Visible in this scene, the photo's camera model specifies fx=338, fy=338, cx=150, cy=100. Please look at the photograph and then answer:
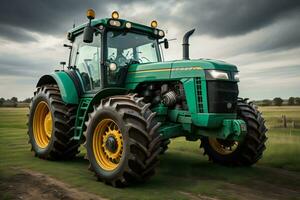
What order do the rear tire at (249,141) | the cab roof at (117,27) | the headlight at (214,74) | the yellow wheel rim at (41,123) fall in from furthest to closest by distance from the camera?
the yellow wheel rim at (41,123) → the cab roof at (117,27) → the rear tire at (249,141) → the headlight at (214,74)

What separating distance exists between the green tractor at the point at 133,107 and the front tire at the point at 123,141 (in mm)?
15

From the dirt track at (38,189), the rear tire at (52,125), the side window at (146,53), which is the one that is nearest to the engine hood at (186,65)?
the side window at (146,53)

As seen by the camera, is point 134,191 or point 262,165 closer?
point 134,191

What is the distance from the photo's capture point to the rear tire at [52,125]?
7.13m

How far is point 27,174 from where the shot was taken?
604 centimetres

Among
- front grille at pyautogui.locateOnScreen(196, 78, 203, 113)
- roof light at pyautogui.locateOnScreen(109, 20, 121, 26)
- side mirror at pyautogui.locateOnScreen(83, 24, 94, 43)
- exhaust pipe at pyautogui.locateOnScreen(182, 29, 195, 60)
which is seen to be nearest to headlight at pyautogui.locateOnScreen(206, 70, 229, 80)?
front grille at pyautogui.locateOnScreen(196, 78, 203, 113)

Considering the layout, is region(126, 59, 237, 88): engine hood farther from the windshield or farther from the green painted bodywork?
the windshield

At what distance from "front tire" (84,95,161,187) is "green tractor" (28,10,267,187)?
15 mm

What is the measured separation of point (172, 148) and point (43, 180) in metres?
4.92

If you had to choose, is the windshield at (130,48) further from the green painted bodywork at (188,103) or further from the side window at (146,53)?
the green painted bodywork at (188,103)

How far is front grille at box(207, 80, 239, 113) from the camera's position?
586 cm

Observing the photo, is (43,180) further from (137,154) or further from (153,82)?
(153,82)

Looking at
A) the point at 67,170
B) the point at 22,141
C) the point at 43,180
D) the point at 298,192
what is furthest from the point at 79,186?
the point at 22,141

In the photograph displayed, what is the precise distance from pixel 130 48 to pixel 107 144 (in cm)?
245
